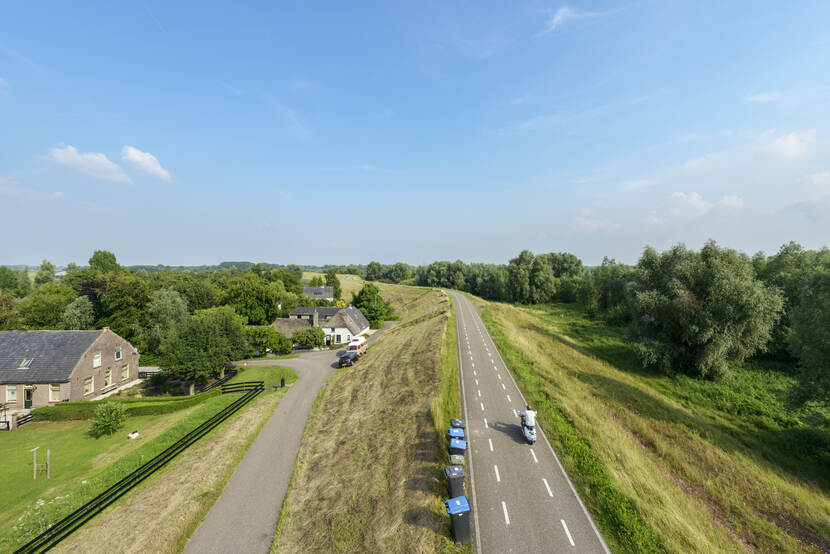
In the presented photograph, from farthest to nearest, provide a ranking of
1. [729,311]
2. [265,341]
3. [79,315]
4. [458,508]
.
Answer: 1. [79,315]
2. [265,341]
3. [729,311]
4. [458,508]

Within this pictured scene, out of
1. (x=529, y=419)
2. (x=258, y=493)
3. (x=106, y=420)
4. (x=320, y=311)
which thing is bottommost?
(x=258, y=493)

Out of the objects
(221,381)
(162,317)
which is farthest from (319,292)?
(221,381)

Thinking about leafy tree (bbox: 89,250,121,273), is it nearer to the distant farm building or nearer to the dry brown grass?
the distant farm building

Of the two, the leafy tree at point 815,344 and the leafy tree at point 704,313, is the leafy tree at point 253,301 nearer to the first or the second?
the leafy tree at point 704,313

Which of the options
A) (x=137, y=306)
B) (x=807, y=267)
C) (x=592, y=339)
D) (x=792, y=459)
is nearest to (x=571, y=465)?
(x=792, y=459)

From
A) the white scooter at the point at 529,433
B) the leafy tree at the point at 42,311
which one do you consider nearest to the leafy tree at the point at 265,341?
the leafy tree at the point at 42,311

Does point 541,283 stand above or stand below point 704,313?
above

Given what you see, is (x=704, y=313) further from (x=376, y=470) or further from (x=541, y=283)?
(x=541, y=283)
